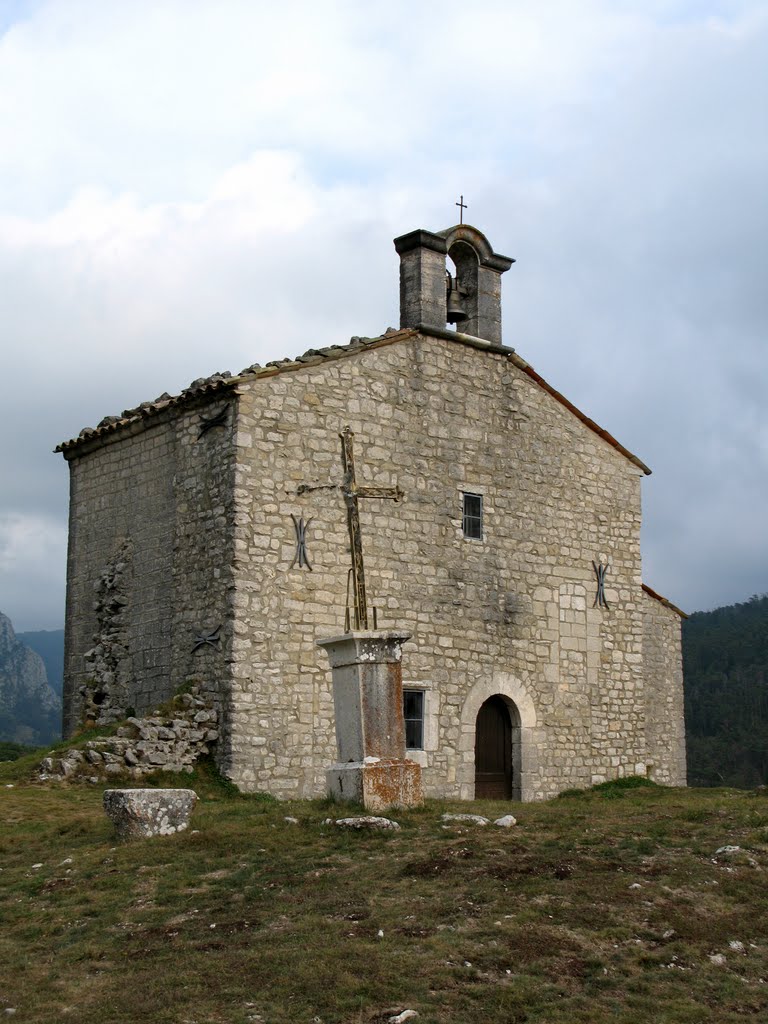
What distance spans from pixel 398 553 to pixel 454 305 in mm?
4750

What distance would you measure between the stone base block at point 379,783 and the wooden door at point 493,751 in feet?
22.9

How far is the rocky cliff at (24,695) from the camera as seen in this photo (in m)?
132

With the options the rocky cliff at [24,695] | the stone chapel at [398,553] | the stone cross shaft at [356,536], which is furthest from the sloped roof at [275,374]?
the rocky cliff at [24,695]

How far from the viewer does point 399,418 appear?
1909 centimetres

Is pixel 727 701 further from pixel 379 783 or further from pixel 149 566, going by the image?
pixel 379 783

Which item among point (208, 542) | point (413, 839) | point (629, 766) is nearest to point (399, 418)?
point (208, 542)

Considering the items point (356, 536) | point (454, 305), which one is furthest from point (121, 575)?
point (454, 305)

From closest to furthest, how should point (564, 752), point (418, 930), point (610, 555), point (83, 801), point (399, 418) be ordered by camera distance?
point (418, 930) → point (83, 801) → point (399, 418) → point (564, 752) → point (610, 555)

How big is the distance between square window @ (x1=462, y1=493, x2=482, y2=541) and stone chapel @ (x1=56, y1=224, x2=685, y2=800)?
67 millimetres

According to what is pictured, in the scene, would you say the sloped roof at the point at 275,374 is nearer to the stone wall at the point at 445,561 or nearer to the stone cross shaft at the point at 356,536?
the stone wall at the point at 445,561

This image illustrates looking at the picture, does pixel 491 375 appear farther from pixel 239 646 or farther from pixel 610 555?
pixel 239 646

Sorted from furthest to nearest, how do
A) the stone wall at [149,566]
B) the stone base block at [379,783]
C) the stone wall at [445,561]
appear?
the stone wall at [149,566], the stone wall at [445,561], the stone base block at [379,783]

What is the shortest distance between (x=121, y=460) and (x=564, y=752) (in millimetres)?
8499

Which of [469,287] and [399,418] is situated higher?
[469,287]
